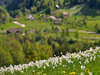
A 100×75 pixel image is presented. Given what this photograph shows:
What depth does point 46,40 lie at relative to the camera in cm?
14500

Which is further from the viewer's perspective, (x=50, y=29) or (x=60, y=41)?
(x=50, y=29)

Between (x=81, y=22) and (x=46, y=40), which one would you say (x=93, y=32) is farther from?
(x=46, y=40)

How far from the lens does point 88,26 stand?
180875 mm

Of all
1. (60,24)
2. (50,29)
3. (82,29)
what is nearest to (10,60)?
(50,29)

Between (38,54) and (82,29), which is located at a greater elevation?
(38,54)

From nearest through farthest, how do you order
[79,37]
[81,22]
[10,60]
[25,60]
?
[10,60], [25,60], [79,37], [81,22]

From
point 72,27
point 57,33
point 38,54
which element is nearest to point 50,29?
point 57,33

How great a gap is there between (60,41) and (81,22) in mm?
57710

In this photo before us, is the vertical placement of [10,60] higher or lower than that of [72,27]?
higher

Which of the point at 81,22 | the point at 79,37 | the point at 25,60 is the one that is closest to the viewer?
the point at 25,60

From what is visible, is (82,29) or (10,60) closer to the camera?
(10,60)

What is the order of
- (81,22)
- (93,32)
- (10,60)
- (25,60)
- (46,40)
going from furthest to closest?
(81,22) → (93,32) → (46,40) → (25,60) → (10,60)

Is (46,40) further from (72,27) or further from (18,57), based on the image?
(18,57)

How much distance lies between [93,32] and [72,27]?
27.0 meters
